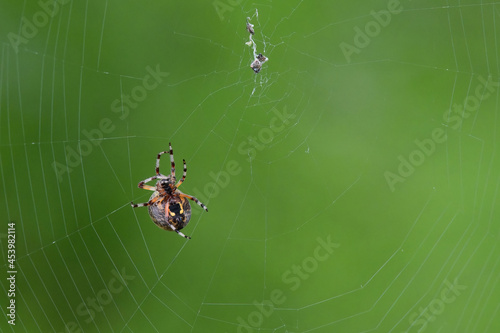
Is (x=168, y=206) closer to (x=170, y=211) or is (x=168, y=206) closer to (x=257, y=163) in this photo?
(x=170, y=211)

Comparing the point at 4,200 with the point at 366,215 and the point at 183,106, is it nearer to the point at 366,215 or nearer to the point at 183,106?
the point at 183,106

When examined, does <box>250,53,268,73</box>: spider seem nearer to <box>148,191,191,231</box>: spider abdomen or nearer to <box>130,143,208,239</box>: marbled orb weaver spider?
<box>130,143,208,239</box>: marbled orb weaver spider

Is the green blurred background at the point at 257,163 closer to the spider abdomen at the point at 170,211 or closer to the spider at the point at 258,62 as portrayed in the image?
the spider at the point at 258,62

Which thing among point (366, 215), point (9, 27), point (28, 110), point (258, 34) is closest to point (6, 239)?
point (28, 110)

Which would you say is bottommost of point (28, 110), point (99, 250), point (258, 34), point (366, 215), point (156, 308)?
point (156, 308)

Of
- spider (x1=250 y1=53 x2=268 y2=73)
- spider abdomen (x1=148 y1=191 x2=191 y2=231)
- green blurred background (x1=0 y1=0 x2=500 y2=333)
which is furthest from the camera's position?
green blurred background (x1=0 y1=0 x2=500 y2=333)

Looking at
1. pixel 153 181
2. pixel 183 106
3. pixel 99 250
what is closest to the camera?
pixel 153 181

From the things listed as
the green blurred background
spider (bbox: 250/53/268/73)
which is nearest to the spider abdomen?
the green blurred background

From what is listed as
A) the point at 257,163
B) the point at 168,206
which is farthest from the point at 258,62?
the point at 168,206
